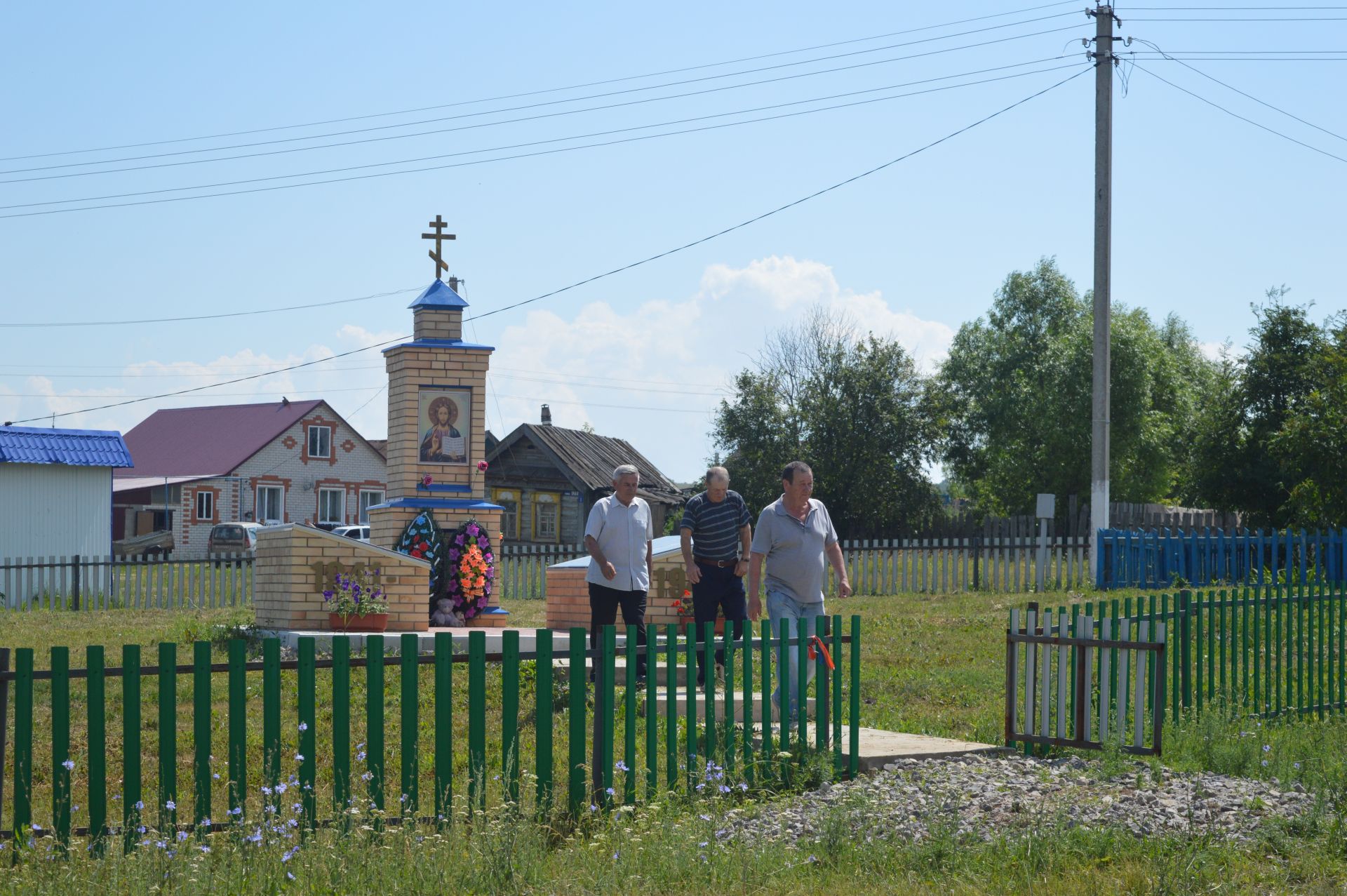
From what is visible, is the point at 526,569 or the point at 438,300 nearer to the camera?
the point at 438,300

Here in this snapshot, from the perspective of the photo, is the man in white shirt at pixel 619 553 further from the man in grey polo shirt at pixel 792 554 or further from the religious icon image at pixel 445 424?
the religious icon image at pixel 445 424

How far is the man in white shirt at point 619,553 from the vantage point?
952cm

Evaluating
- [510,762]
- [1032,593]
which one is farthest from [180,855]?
[1032,593]

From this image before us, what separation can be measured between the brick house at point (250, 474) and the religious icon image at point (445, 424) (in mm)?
35221

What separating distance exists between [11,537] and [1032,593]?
1622 centimetres

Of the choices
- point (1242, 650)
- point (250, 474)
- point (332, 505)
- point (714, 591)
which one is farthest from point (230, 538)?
point (1242, 650)

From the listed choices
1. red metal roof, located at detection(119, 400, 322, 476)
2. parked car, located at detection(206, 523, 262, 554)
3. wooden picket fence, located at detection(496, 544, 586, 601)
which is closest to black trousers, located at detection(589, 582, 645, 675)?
wooden picket fence, located at detection(496, 544, 586, 601)

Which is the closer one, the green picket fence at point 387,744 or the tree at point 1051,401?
the green picket fence at point 387,744

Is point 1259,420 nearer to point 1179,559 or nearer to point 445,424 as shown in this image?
point 1179,559

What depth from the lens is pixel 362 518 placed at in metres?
51.6

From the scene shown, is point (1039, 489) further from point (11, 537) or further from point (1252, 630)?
point (1252, 630)

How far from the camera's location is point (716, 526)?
9625 millimetres

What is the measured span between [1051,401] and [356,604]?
1456 inches

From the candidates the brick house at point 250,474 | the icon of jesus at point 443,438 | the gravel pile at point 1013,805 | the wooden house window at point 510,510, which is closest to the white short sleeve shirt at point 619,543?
the gravel pile at point 1013,805
